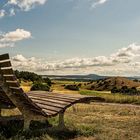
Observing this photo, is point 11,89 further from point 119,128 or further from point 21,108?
point 119,128

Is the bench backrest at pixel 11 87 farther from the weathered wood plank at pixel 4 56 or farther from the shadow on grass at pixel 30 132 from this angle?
the shadow on grass at pixel 30 132

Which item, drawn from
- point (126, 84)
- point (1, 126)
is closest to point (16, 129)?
point (1, 126)

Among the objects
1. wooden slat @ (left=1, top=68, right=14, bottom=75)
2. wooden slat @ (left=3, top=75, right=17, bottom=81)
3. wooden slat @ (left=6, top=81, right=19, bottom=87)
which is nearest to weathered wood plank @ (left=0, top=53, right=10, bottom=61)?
wooden slat @ (left=1, top=68, right=14, bottom=75)

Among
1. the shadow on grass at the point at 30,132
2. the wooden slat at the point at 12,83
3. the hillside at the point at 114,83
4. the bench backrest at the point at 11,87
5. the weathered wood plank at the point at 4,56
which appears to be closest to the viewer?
the weathered wood plank at the point at 4,56

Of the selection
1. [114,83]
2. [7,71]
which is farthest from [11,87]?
[114,83]

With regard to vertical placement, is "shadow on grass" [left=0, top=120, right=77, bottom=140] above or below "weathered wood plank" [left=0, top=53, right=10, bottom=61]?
below

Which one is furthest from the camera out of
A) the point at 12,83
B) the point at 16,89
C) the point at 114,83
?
the point at 114,83

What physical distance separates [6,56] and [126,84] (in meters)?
85.1

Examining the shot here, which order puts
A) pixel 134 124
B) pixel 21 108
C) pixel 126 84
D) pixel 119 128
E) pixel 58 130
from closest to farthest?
pixel 21 108 < pixel 58 130 < pixel 119 128 < pixel 134 124 < pixel 126 84

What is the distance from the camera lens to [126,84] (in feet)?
297

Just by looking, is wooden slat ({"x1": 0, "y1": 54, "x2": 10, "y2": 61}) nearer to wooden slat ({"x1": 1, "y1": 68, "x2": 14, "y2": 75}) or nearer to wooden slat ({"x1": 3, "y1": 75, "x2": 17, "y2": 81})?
wooden slat ({"x1": 1, "y1": 68, "x2": 14, "y2": 75})

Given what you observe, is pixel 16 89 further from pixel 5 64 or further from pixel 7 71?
pixel 5 64

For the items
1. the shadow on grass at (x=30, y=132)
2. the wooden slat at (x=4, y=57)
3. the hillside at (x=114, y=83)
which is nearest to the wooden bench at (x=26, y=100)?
the wooden slat at (x=4, y=57)

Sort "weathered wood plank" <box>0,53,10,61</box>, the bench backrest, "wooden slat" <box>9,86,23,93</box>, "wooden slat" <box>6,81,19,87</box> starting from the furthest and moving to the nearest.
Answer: "wooden slat" <box>9,86,23,93</box>, "wooden slat" <box>6,81,19,87</box>, the bench backrest, "weathered wood plank" <box>0,53,10,61</box>
